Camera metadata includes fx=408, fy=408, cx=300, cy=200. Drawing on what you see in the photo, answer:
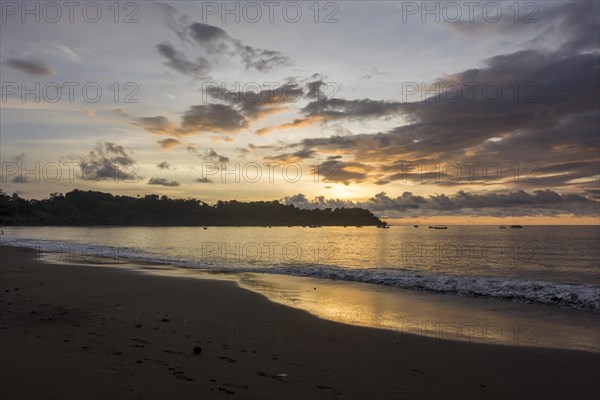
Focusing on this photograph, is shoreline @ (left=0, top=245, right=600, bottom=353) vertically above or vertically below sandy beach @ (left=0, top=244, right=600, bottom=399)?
below

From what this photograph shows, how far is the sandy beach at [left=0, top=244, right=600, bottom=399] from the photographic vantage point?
6.70 m

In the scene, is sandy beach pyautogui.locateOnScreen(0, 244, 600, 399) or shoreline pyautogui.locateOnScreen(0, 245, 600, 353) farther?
shoreline pyautogui.locateOnScreen(0, 245, 600, 353)

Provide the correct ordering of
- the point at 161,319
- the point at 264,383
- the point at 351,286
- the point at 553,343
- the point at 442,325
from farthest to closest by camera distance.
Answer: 1. the point at 351,286
2. the point at 442,325
3. the point at 161,319
4. the point at 553,343
5. the point at 264,383

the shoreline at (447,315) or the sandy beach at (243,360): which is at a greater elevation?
the sandy beach at (243,360)

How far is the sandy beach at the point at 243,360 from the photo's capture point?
6695mm

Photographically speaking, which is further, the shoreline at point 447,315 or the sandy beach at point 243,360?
the shoreline at point 447,315

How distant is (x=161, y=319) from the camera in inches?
461

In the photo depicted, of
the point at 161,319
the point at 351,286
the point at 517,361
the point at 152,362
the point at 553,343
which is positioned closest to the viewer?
the point at 152,362

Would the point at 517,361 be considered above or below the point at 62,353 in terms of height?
below

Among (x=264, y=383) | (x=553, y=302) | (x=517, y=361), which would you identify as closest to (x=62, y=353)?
(x=264, y=383)

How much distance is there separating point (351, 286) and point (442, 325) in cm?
974

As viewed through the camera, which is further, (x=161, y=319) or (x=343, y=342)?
(x=161, y=319)

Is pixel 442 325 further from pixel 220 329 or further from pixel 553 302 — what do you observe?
pixel 553 302

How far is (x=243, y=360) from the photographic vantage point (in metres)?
8.16
